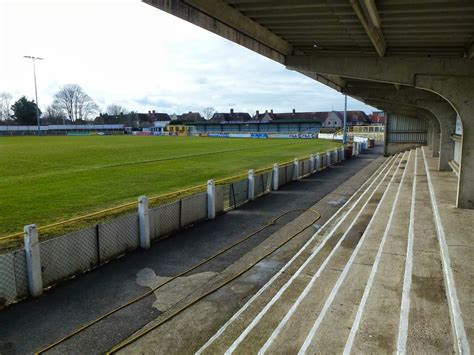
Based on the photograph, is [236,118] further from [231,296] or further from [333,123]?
[231,296]

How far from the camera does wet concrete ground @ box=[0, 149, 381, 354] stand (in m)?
5.63

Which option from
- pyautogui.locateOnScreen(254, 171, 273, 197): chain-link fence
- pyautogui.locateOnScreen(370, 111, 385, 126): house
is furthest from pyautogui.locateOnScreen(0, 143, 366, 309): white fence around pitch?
pyautogui.locateOnScreen(370, 111, 385, 126): house

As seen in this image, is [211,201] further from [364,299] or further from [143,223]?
[364,299]

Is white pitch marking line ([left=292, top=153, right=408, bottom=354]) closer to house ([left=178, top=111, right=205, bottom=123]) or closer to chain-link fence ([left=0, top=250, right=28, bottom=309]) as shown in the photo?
chain-link fence ([left=0, top=250, right=28, bottom=309])

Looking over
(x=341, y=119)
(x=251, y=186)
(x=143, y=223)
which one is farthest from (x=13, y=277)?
(x=341, y=119)

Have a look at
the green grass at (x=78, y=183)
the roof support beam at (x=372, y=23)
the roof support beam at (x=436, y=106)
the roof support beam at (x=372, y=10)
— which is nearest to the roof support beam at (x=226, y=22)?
the roof support beam at (x=372, y=23)

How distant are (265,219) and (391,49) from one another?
6.41m

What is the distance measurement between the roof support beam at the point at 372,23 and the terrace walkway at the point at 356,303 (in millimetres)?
4506

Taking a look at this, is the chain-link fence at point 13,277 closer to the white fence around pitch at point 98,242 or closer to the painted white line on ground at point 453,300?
the white fence around pitch at point 98,242

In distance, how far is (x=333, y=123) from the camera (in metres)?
107

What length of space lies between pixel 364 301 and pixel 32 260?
5.89m

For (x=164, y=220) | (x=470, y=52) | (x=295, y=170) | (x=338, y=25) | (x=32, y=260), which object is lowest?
(x=164, y=220)

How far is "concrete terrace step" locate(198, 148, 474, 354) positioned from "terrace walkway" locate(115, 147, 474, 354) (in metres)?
0.01

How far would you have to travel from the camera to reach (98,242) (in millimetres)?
8227
